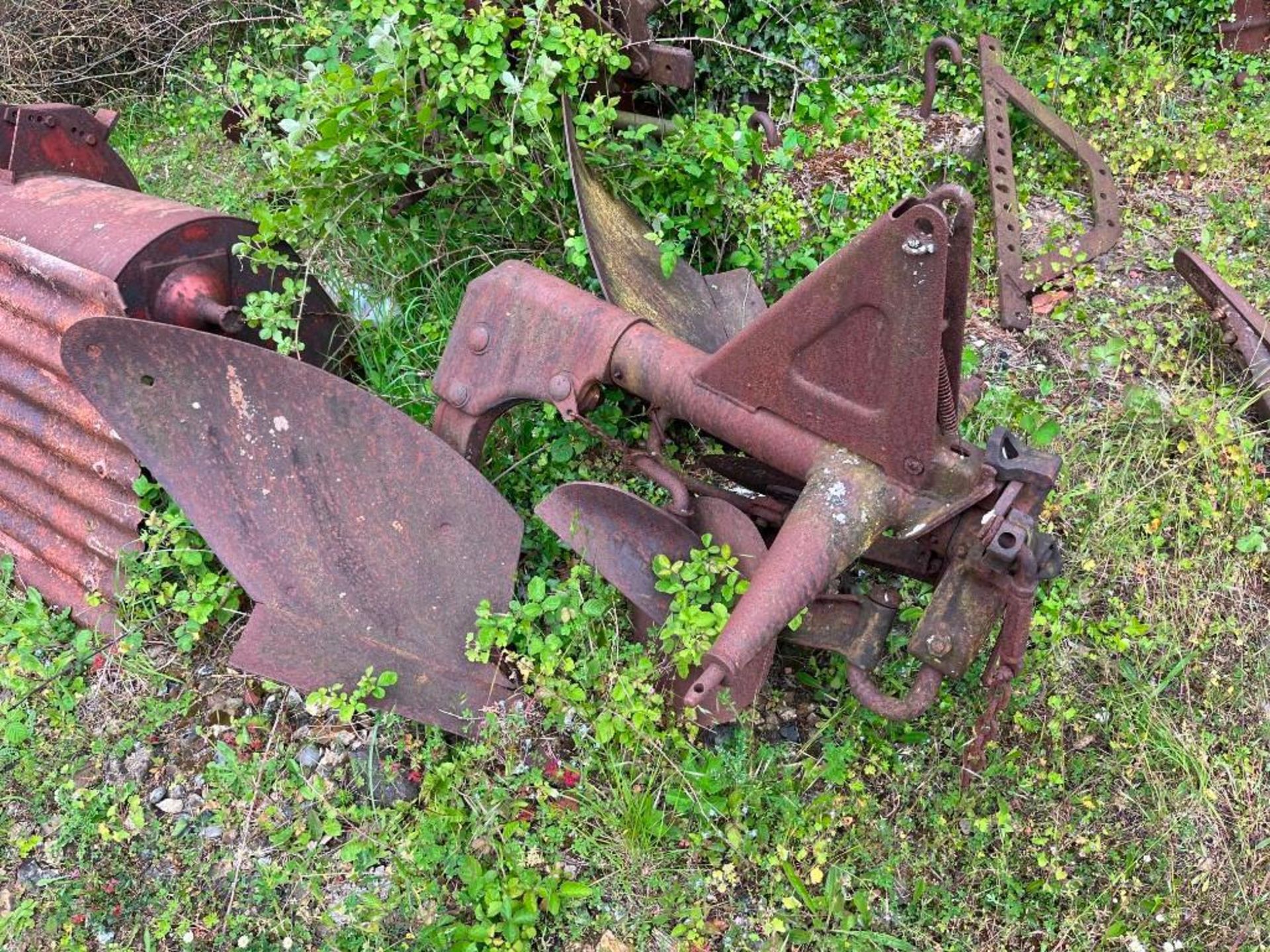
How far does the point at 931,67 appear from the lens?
184 inches

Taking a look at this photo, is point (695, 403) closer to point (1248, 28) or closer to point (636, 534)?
point (636, 534)

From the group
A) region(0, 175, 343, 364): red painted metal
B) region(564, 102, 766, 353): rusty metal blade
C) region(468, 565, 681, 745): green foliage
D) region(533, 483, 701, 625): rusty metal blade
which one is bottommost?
region(468, 565, 681, 745): green foliage

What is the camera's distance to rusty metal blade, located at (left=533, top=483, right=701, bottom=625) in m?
2.64

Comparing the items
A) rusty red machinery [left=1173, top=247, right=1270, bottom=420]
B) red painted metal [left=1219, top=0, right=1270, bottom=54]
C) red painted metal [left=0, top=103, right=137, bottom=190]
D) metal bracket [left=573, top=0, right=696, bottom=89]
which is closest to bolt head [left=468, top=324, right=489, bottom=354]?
metal bracket [left=573, top=0, right=696, bottom=89]

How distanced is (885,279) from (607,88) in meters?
1.82

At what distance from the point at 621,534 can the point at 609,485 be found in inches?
5.6

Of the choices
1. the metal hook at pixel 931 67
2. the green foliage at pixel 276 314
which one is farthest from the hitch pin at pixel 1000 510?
the metal hook at pixel 931 67

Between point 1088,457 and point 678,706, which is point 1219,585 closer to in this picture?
point 1088,457

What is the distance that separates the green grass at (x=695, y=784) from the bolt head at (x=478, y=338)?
510 millimetres

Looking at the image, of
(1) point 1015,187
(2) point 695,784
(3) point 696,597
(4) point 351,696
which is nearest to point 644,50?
(1) point 1015,187

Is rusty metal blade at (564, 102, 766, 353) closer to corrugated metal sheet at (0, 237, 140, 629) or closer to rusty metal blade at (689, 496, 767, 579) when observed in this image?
rusty metal blade at (689, 496, 767, 579)

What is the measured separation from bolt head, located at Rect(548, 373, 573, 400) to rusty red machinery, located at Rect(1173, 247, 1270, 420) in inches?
92.1

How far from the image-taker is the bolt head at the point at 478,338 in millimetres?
2857

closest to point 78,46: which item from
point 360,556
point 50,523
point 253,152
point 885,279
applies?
point 253,152
